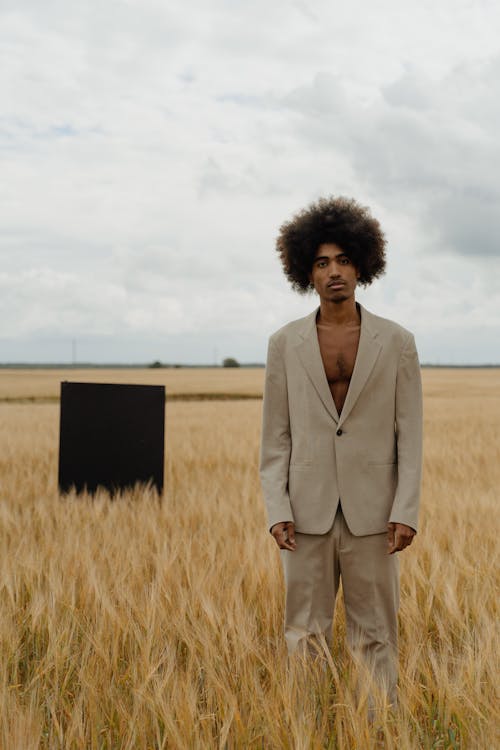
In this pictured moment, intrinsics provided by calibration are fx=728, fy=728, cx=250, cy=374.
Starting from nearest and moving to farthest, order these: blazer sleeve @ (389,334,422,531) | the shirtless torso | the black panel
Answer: blazer sleeve @ (389,334,422,531) → the shirtless torso → the black panel

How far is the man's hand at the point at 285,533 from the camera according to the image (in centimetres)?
245

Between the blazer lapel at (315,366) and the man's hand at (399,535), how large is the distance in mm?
402

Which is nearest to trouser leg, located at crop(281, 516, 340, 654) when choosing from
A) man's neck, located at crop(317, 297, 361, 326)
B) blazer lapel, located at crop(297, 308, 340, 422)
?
blazer lapel, located at crop(297, 308, 340, 422)

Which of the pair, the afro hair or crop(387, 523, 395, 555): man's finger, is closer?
crop(387, 523, 395, 555): man's finger

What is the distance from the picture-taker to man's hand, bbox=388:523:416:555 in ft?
7.83

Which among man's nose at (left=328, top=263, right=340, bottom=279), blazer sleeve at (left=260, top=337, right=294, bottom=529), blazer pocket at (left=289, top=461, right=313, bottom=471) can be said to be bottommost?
blazer pocket at (left=289, top=461, right=313, bottom=471)

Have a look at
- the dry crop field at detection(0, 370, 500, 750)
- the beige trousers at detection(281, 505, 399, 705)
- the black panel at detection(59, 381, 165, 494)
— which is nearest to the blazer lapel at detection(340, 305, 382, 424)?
the beige trousers at detection(281, 505, 399, 705)

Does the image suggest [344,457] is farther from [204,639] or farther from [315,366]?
[204,639]

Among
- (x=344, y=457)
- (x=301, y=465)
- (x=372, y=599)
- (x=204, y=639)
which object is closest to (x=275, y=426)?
(x=301, y=465)

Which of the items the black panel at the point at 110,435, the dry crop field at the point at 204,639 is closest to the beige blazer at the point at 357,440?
the dry crop field at the point at 204,639

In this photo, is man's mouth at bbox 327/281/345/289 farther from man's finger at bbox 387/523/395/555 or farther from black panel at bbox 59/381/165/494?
black panel at bbox 59/381/165/494

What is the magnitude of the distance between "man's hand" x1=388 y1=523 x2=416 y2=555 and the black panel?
3.72m

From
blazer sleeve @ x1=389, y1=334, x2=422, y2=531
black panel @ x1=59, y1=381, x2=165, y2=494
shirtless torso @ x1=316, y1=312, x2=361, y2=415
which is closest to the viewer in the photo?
blazer sleeve @ x1=389, y1=334, x2=422, y2=531

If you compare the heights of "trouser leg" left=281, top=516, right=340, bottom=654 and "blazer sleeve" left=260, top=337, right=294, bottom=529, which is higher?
"blazer sleeve" left=260, top=337, right=294, bottom=529
